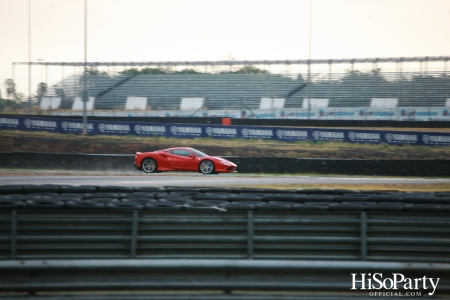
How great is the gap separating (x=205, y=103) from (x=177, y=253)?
133 ft

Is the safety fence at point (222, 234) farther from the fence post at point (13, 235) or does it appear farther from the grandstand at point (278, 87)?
the grandstand at point (278, 87)

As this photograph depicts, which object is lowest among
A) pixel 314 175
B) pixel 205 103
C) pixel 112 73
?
pixel 314 175

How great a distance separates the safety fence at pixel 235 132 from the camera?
99.0 ft

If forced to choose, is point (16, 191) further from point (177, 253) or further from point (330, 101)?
point (330, 101)

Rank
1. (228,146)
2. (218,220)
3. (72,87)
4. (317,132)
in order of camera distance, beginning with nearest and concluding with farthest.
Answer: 1. (218,220)
2. (228,146)
3. (317,132)
4. (72,87)

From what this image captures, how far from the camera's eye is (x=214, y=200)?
6.96 meters

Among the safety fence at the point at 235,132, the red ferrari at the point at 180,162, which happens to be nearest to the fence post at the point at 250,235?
the red ferrari at the point at 180,162

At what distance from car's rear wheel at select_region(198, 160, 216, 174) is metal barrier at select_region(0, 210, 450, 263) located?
46.8 ft

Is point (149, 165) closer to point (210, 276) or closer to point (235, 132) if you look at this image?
point (235, 132)

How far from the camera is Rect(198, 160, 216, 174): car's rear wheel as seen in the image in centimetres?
1994

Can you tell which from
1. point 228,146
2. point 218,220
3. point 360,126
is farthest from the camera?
point 360,126

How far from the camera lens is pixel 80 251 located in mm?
5559

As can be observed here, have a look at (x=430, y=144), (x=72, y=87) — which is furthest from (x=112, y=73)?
(x=430, y=144)

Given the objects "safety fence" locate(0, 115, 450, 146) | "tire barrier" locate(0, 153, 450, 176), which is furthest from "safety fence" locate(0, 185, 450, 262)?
"safety fence" locate(0, 115, 450, 146)
